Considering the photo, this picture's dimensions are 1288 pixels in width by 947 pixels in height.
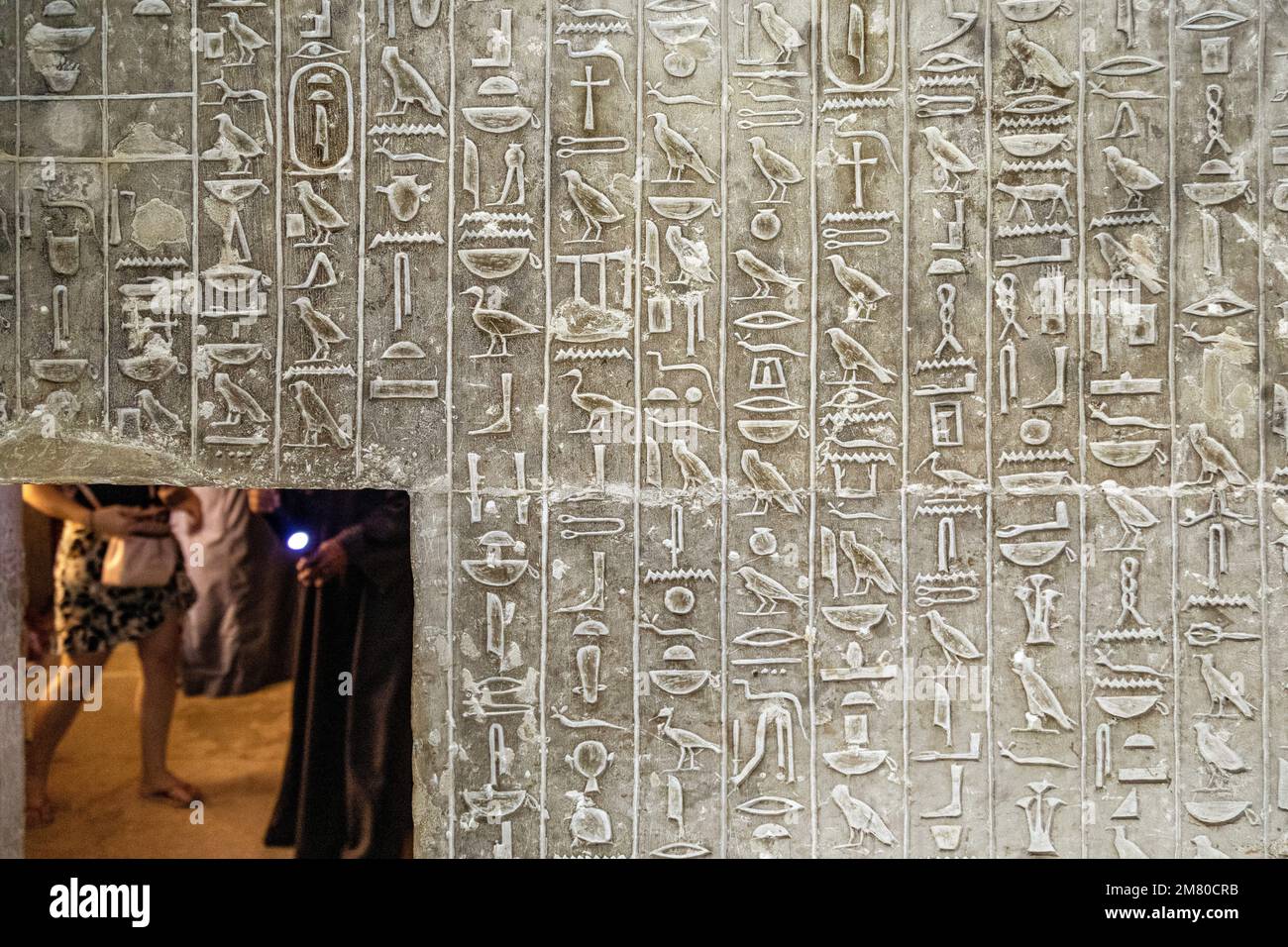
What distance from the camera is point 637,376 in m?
3.04

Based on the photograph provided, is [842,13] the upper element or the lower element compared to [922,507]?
upper

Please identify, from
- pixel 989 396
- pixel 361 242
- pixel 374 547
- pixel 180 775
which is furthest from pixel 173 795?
pixel 989 396

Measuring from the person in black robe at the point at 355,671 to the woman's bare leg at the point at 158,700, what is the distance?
0.72 meters

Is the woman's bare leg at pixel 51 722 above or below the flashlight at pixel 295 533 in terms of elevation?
below

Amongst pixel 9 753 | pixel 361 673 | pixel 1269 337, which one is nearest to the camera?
pixel 1269 337

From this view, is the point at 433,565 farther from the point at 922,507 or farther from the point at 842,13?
the point at 842,13

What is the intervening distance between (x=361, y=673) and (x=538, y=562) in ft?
2.91

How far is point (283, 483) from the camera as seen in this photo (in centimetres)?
307

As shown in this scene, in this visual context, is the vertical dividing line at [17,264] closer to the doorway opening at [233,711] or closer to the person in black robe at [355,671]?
the doorway opening at [233,711]

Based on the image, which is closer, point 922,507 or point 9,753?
point 922,507

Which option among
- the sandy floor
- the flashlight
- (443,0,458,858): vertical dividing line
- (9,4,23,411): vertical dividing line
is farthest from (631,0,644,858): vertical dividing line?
(9,4,23,411): vertical dividing line

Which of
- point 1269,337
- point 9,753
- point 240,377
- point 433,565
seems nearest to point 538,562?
point 433,565

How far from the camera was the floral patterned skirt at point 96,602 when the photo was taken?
3.74 m

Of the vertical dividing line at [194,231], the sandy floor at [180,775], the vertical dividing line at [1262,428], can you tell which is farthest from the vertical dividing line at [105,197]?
the vertical dividing line at [1262,428]
